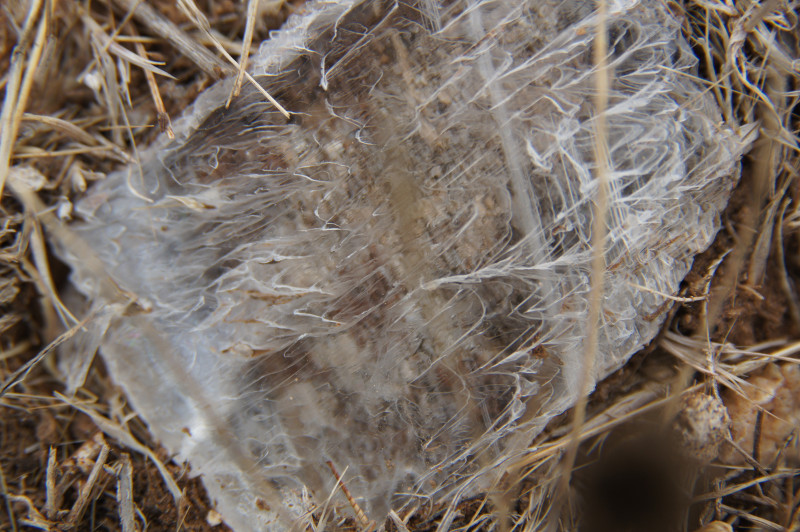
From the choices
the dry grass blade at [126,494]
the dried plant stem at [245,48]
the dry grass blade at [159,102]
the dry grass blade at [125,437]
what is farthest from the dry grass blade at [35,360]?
the dried plant stem at [245,48]

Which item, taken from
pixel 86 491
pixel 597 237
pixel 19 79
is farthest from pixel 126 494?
pixel 597 237

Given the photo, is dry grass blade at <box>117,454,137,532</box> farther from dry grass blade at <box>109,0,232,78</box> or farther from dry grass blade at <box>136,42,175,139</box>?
dry grass blade at <box>109,0,232,78</box>

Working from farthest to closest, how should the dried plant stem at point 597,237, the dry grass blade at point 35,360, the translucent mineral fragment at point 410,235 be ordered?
1. the dry grass blade at point 35,360
2. the translucent mineral fragment at point 410,235
3. the dried plant stem at point 597,237

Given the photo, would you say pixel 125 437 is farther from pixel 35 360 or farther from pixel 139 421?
pixel 35 360

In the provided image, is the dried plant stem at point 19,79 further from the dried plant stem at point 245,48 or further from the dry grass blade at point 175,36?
the dried plant stem at point 245,48

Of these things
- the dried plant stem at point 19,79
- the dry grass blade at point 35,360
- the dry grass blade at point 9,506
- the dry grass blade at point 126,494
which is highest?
the dried plant stem at point 19,79

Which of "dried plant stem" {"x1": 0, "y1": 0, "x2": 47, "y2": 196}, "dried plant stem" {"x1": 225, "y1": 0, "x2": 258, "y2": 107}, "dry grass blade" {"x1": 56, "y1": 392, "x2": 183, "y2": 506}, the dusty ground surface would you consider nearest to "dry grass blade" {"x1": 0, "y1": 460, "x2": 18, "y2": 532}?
the dusty ground surface
